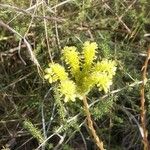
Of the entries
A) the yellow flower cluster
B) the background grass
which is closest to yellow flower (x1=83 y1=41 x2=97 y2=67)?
the yellow flower cluster

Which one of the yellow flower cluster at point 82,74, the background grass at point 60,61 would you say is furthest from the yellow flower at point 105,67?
the background grass at point 60,61

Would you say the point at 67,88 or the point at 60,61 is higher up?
the point at 67,88

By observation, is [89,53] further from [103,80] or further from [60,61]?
[60,61]

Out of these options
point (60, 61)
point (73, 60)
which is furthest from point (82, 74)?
point (60, 61)

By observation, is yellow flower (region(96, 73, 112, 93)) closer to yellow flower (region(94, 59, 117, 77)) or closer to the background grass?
yellow flower (region(94, 59, 117, 77))

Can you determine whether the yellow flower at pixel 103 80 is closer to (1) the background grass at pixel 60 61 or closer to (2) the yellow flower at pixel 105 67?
(2) the yellow flower at pixel 105 67

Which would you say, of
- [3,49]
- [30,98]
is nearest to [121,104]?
[30,98]

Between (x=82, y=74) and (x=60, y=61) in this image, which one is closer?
(x=82, y=74)
